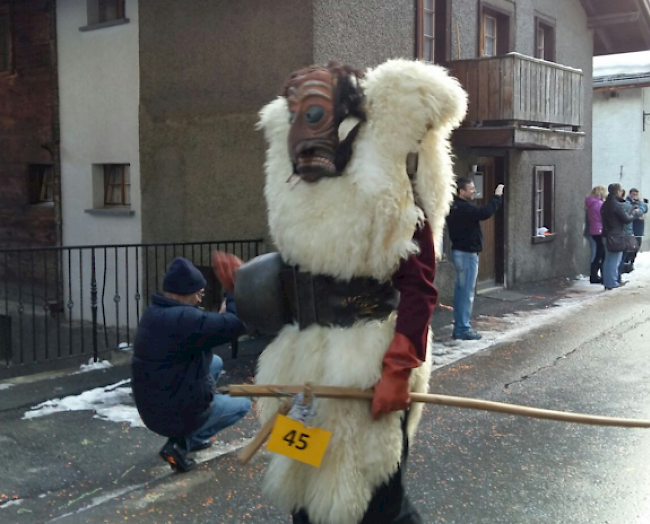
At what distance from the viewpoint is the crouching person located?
4.44m

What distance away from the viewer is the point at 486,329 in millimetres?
10070

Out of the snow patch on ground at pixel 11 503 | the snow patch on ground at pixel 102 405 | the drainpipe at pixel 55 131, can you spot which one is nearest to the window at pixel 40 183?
the drainpipe at pixel 55 131

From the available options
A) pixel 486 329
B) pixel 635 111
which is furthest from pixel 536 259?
pixel 635 111

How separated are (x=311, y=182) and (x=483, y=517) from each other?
236 cm

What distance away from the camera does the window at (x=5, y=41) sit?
12664 mm

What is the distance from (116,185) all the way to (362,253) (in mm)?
9461

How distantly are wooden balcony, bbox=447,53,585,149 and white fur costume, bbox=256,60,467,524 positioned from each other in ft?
29.2

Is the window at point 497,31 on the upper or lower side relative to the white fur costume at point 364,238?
upper

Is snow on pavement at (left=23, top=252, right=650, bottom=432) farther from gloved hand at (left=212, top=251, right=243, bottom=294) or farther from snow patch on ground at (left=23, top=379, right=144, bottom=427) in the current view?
gloved hand at (left=212, top=251, right=243, bottom=294)

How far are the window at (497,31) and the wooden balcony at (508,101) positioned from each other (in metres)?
1.47

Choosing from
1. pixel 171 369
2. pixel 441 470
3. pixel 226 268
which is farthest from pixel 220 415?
pixel 226 268

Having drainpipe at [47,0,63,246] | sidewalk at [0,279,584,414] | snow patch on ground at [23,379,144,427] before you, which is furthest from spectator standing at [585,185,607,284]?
snow patch on ground at [23,379,144,427]

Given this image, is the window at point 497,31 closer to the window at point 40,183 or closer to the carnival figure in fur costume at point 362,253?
the window at point 40,183

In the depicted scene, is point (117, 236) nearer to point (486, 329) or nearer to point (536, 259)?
point (486, 329)
